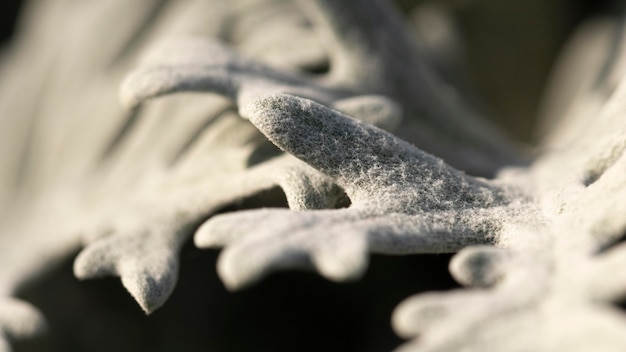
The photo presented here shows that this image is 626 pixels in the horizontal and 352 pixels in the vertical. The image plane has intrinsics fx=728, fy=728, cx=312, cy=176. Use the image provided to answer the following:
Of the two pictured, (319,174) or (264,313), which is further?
(264,313)

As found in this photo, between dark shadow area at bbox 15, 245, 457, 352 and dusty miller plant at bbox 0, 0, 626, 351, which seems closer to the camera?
dusty miller plant at bbox 0, 0, 626, 351

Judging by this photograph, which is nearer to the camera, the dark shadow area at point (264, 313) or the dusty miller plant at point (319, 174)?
the dusty miller plant at point (319, 174)

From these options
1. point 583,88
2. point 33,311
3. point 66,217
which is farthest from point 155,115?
point 583,88
